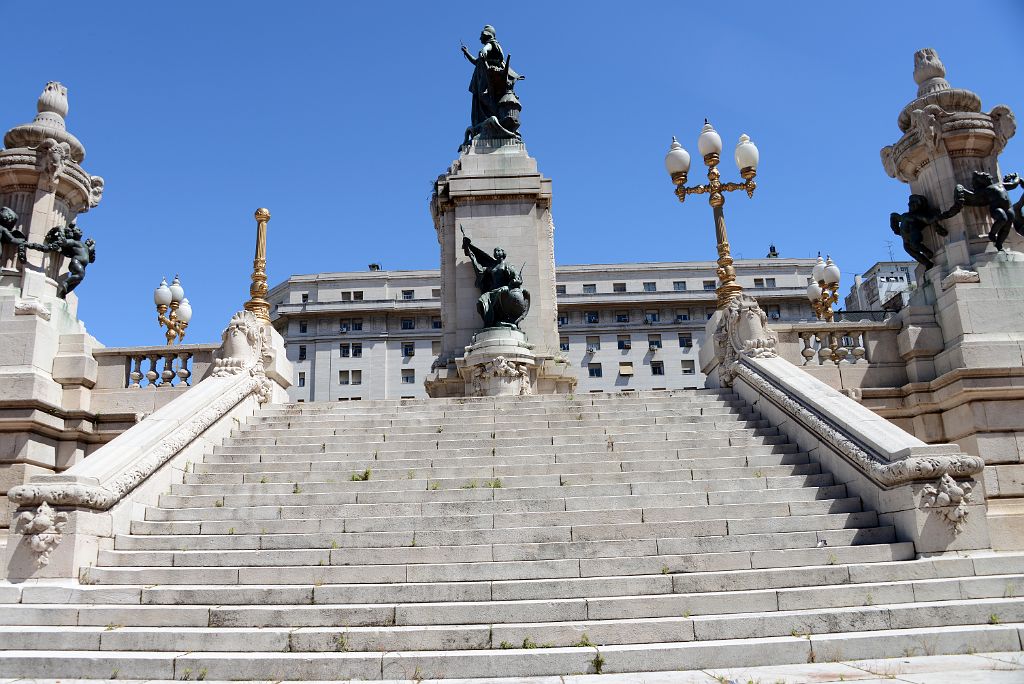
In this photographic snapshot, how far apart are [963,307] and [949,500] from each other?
667cm

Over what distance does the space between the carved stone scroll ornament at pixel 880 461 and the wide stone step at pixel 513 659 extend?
7.21ft

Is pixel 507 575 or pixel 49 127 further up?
pixel 49 127

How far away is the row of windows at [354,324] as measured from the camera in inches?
2660

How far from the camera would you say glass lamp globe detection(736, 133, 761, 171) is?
53.0 ft

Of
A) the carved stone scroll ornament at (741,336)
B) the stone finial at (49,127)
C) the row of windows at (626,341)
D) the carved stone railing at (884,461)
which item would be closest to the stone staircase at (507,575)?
the carved stone railing at (884,461)

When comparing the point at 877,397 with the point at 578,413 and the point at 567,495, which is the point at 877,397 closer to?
the point at 578,413

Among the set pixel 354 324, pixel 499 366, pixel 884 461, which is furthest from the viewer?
pixel 354 324

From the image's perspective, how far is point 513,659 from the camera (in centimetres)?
639

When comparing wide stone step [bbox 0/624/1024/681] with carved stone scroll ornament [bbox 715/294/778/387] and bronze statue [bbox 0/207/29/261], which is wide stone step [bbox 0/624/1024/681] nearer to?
carved stone scroll ornament [bbox 715/294/778/387]

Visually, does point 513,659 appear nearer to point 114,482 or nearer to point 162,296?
point 114,482

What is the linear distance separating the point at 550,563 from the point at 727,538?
207cm

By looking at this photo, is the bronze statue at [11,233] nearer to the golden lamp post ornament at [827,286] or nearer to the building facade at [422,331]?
the golden lamp post ornament at [827,286]

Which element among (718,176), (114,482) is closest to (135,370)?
(114,482)

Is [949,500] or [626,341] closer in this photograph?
[949,500]
